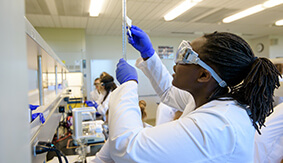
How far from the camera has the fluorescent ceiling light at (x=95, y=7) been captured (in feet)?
11.0

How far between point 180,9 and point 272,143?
320 cm

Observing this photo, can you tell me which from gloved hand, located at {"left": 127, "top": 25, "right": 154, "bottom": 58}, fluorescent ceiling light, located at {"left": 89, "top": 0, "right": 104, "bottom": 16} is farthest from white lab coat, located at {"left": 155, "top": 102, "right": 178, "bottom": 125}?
fluorescent ceiling light, located at {"left": 89, "top": 0, "right": 104, "bottom": 16}

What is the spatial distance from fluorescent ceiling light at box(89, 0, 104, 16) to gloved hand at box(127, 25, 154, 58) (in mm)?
2528

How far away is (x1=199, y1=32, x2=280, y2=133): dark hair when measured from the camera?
0.73 metres

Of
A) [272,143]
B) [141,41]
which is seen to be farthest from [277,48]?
[141,41]

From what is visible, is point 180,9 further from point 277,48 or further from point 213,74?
point 277,48

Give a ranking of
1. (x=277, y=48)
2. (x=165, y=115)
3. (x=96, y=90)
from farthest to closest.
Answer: (x=277, y=48)
(x=96, y=90)
(x=165, y=115)

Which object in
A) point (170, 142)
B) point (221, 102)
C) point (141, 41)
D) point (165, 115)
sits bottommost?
point (165, 115)

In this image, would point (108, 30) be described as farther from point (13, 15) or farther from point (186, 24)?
point (13, 15)

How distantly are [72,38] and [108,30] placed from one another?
105 centimetres

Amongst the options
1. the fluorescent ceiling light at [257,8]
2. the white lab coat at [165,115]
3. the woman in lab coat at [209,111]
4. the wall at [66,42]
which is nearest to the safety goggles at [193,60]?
the woman in lab coat at [209,111]

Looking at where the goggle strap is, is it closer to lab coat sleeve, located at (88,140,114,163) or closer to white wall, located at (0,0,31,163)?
white wall, located at (0,0,31,163)

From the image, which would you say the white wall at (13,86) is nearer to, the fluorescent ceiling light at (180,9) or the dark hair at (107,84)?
the dark hair at (107,84)

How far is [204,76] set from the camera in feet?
2.71
